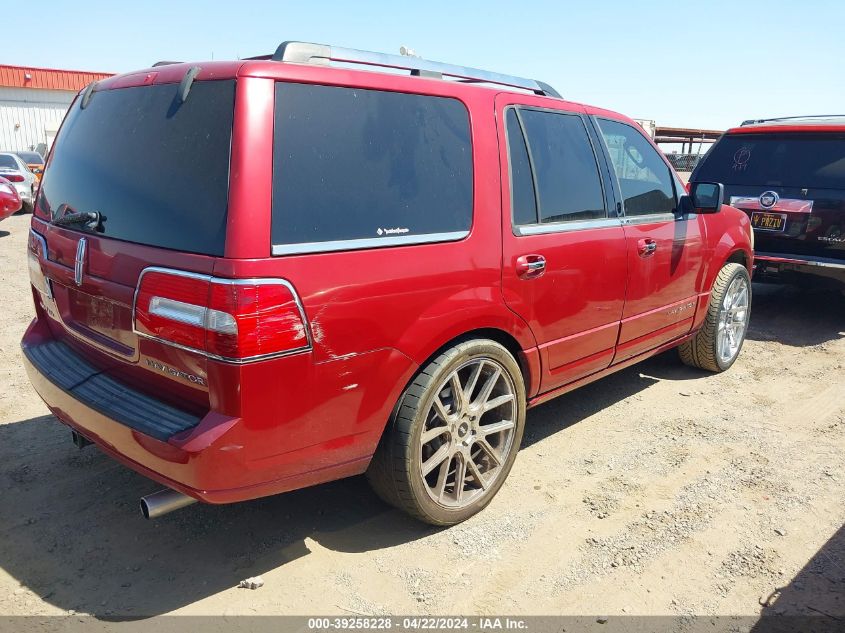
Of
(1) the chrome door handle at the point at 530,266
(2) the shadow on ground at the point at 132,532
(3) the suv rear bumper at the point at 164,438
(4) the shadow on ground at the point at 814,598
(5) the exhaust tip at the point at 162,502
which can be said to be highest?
(1) the chrome door handle at the point at 530,266

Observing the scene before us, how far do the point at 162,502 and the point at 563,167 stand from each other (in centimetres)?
255

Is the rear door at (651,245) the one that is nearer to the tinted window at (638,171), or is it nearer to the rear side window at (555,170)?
the tinted window at (638,171)

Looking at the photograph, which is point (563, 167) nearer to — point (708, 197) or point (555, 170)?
point (555, 170)

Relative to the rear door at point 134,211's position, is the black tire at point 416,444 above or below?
below

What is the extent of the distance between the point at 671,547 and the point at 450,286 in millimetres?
1566

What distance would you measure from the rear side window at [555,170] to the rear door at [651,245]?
281 mm

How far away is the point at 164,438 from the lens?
7.77ft

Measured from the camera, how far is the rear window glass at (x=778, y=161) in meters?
6.42

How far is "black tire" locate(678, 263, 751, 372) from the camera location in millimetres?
5109

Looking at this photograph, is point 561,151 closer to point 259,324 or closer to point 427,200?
point 427,200

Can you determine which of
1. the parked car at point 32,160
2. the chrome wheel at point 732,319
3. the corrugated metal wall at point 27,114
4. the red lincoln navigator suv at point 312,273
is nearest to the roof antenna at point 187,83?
the red lincoln navigator suv at point 312,273

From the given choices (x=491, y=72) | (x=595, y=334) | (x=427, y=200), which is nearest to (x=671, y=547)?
(x=595, y=334)

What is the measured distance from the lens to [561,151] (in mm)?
3607

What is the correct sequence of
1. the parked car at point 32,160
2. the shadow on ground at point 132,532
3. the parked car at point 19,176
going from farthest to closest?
the parked car at point 32,160 < the parked car at point 19,176 < the shadow on ground at point 132,532
